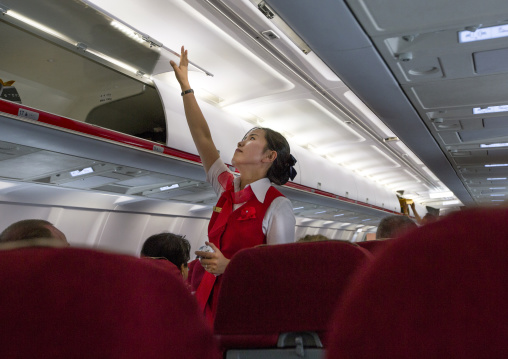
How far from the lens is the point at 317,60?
4.61 m

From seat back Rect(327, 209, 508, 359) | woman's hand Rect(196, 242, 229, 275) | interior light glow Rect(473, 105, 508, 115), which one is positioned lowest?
woman's hand Rect(196, 242, 229, 275)

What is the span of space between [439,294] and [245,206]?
1965 millimetres

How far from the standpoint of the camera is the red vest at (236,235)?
88.9 inches

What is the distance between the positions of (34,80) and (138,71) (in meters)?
0.92

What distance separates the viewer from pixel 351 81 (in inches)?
181

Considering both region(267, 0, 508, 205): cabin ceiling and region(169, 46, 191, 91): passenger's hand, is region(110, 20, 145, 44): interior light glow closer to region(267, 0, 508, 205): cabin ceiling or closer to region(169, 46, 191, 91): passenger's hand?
region(169, 46, 191, 91): passenger's hand

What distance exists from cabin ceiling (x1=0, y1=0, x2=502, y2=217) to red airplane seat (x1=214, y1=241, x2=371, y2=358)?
1610 millimetres

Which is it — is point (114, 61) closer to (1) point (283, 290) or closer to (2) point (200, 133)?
(2) point (200, 133)

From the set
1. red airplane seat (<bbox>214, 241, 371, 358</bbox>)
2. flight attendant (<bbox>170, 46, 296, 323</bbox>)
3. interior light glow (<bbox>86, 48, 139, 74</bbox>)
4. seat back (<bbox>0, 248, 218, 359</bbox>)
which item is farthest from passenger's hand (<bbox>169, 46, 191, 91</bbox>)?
seat back (<bbox>0, 248, 218, 359</bbox>)

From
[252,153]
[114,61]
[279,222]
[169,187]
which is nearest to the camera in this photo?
[279,222]

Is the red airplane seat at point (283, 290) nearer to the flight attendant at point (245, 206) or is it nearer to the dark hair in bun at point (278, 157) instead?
the flight attendant at point (245, 206)

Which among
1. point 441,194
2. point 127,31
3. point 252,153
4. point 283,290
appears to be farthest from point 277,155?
point 441,194

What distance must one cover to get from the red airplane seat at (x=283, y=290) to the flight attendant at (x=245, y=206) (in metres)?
0.65

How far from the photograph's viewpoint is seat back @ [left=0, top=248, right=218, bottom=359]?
53 centimetres
